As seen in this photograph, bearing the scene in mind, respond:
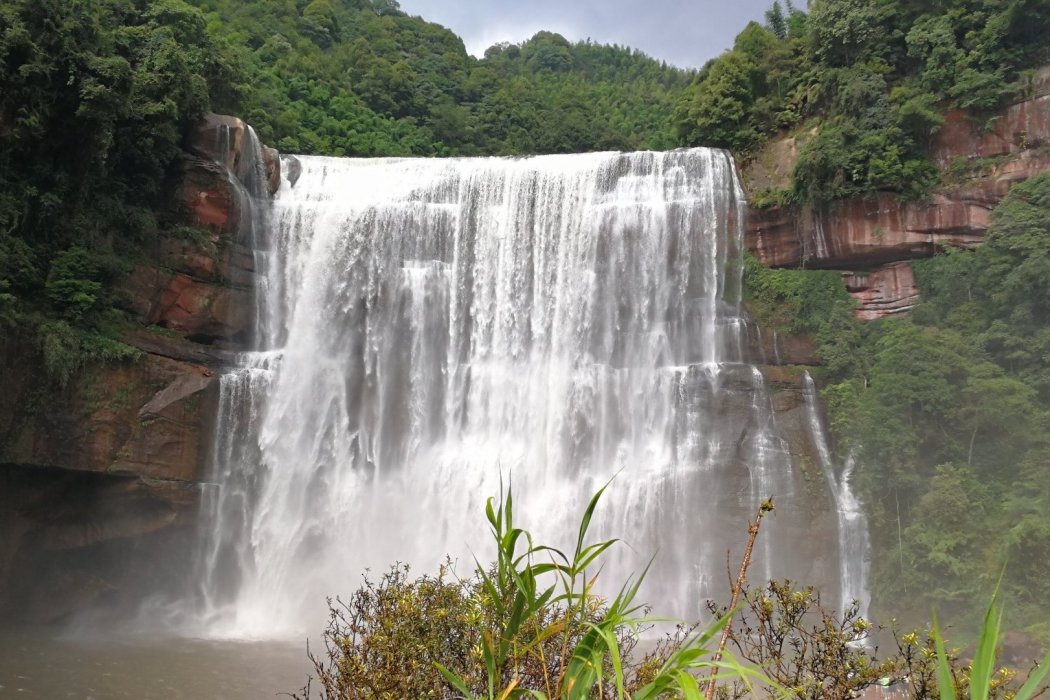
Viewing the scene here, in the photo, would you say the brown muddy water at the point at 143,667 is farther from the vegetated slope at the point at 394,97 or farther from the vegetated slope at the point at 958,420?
the vegetated slope at the point at 394,97

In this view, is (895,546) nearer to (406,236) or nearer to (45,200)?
(406,236)

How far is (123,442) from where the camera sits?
18.7 meters

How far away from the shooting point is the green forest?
719 inches

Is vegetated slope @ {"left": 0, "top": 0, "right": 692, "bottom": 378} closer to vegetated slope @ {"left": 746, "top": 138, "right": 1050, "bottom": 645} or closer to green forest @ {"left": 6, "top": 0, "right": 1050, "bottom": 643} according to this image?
green forest @ {"left": 6, "top": 0, "right": 1050, "bottom": 643}

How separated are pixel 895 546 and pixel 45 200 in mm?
21963

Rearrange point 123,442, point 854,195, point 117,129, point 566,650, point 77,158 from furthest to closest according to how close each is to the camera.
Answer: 1. point 854,195
2. point 117,129
3. point 77,158
4. point 123,442
5. point 566,650

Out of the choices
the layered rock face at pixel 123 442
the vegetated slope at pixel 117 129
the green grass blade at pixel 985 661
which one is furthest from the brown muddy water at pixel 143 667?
the green grass blade at pixel 985 661

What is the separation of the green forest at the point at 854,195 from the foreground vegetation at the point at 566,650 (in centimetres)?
1426

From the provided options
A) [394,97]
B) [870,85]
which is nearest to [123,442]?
[870,85]

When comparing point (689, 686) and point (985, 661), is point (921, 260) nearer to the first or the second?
point (985, 661)

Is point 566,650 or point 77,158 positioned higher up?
point 77,158

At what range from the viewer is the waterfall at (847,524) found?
1994cm

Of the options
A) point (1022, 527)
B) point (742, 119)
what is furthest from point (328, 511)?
point (742, 119)

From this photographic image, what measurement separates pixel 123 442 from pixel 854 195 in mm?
20656
